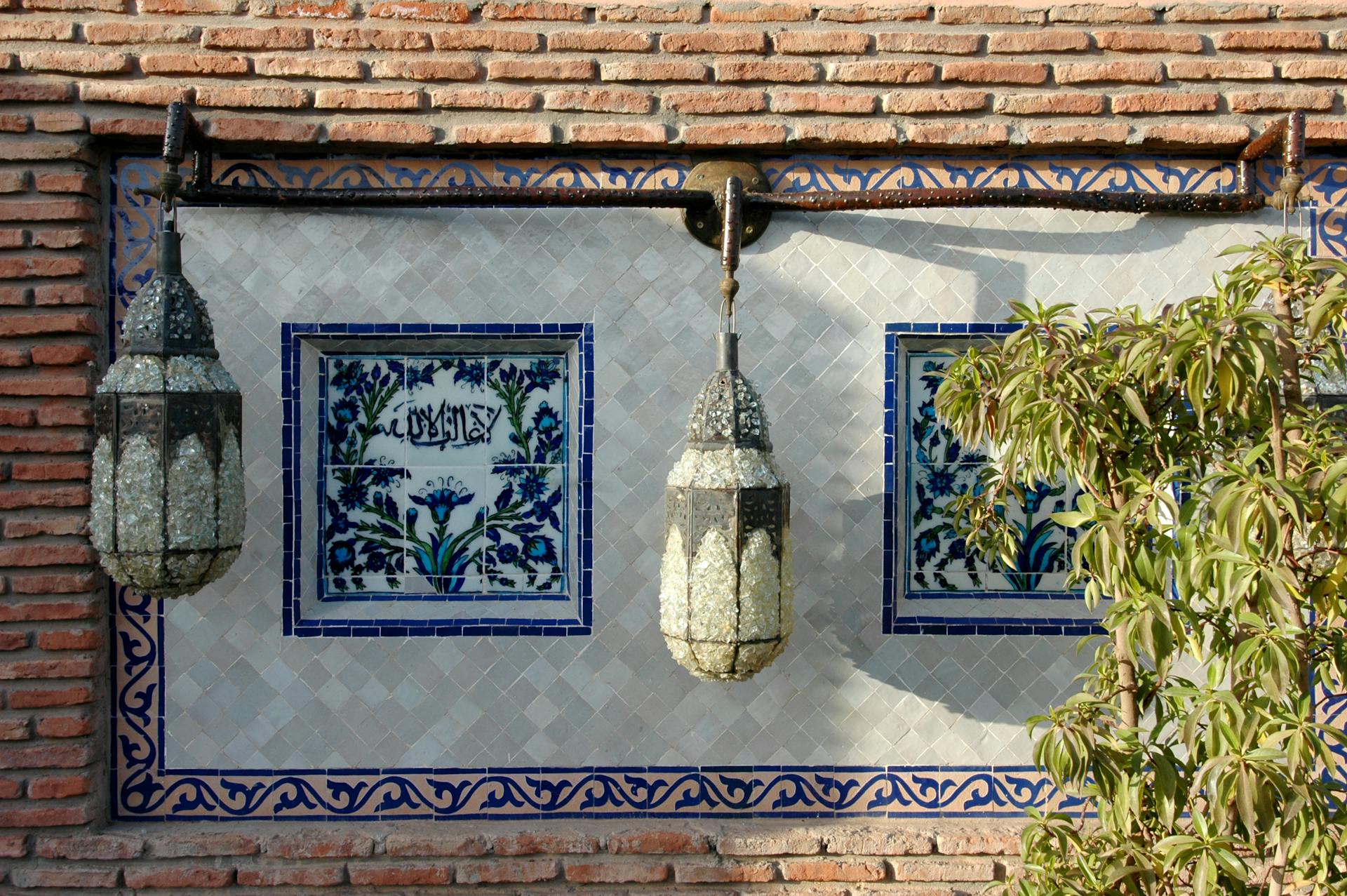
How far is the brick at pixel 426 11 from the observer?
267 centimetres

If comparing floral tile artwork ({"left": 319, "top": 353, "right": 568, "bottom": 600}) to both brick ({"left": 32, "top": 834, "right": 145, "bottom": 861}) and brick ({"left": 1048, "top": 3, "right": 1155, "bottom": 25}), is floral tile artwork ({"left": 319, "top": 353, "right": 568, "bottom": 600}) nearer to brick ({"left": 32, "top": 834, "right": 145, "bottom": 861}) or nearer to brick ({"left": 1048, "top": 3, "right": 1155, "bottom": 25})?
brick ({"left": 32, "top": 834, "right": 145, "bottom": 861})

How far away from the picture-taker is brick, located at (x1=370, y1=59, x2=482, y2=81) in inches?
104

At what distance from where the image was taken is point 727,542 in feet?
7.57

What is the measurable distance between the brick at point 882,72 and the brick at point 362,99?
107 centimetres

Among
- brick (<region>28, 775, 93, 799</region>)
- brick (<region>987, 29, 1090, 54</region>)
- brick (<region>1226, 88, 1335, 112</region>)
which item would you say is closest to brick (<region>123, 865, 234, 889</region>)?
brick (<region>28, 775, 93, 799</region>)

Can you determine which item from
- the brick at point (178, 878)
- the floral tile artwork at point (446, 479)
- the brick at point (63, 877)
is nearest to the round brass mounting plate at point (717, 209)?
the floral tile artwork at point (446, 479)

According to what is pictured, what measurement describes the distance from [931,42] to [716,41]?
549mm

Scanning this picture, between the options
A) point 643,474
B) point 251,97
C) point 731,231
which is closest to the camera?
point 731,231

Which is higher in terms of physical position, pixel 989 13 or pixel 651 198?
pixel 989 13

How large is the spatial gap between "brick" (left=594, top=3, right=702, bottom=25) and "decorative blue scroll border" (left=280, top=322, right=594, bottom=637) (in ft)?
2.60

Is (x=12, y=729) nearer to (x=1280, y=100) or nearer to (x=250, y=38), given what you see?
(x=250, y=38)

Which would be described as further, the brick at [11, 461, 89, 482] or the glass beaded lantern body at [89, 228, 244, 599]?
the brick at [11, 461, 89, 482]

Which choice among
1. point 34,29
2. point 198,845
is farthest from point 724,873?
point 34,29

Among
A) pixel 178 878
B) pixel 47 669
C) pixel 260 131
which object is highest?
pixel 260 131
